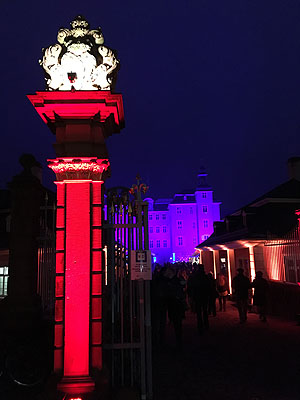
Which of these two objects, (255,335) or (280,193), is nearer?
(255,335)

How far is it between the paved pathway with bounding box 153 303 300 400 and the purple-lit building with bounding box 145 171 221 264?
194 ft

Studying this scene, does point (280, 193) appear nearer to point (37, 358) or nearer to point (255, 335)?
point (255, 335)

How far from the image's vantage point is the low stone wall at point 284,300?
40.1ft

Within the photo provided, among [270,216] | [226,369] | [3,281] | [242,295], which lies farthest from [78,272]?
[270,216]

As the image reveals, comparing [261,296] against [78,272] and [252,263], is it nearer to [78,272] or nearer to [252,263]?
[252,263]

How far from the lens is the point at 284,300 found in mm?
12945

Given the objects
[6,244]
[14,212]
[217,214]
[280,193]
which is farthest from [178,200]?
[14,212]

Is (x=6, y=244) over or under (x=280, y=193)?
under

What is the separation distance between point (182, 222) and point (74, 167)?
67.7 m

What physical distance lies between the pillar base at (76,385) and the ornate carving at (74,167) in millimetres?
2700

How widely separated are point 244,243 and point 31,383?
12029 millimetres

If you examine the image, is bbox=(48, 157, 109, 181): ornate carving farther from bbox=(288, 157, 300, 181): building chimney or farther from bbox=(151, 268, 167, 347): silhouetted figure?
bbox=(288, 157, 300, 181): building chimney

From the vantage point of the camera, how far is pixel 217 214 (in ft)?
228

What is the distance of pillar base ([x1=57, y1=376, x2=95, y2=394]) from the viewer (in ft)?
15.2
